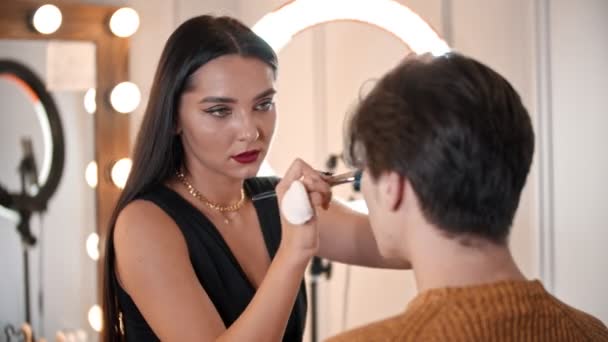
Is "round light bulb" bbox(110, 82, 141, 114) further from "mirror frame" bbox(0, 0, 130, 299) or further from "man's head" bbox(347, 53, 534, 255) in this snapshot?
"man's head" bbox(347, 53, 534, 255)

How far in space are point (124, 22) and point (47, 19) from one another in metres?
0.19

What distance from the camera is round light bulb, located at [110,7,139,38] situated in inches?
79.7

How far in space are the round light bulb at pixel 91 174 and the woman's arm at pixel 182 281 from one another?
3.18 feet

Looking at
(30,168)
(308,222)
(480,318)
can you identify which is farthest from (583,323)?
(30,168)

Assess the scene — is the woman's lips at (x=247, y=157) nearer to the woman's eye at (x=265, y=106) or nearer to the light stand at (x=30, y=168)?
the woman's eye at (x=265, y=106)

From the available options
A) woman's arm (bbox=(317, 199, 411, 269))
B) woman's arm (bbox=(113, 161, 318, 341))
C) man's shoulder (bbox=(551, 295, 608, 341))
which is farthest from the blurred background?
man's shoulder (bbox=(551, 295, 608, 341))

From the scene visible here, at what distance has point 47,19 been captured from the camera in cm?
192

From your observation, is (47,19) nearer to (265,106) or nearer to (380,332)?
(265,106)

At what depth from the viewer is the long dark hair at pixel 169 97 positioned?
108cm

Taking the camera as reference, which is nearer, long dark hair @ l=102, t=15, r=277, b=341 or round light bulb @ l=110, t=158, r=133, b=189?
long dark hair @ l=102, t=15, r=277, b=341

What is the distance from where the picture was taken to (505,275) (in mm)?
700

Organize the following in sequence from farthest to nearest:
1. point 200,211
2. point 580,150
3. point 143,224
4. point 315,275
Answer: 1. point 315,275
2. point 580,150
3. point 200,211
4. point 143,224

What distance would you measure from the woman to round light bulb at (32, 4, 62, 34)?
907mm

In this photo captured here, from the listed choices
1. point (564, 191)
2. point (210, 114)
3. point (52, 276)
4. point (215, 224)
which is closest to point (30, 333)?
point (52, 276)
